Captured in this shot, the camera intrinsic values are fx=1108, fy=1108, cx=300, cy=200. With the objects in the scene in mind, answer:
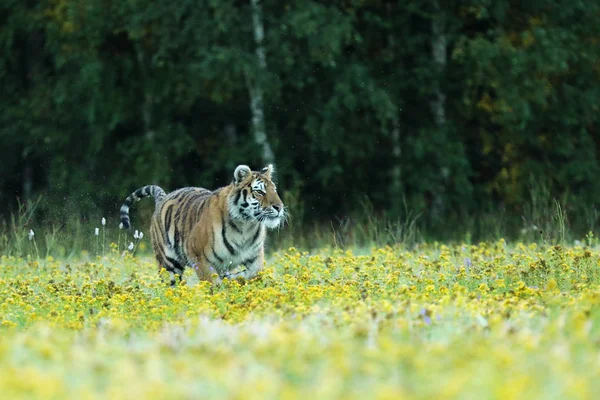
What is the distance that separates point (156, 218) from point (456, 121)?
13.5 metres

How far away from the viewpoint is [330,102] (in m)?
22.1

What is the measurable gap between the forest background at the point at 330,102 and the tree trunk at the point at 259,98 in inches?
1.2

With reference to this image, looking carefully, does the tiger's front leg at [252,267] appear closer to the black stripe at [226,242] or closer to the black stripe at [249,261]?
the black stripe at [249,261]

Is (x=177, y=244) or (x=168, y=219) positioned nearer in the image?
(x=177, y=244)

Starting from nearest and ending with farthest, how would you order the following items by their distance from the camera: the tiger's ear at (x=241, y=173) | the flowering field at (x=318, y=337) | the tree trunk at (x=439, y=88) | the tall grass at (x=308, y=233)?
the flowering field at (x=318, y=337)
the tiger's ear at (x=241, y=173)
the tall grass at (x=308, y=233)
the tree trunk at (x=439, y=88)

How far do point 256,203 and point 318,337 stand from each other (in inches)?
199

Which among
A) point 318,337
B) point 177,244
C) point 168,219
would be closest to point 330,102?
point 168,219

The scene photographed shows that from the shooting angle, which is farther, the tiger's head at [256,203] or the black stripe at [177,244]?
the black stripe at [177,244]

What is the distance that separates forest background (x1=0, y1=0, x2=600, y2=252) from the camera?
21953 millimetres

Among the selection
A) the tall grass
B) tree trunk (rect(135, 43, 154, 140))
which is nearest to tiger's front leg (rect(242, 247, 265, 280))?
the tall grass

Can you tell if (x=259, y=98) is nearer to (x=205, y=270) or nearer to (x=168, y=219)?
(x=168, y=219)

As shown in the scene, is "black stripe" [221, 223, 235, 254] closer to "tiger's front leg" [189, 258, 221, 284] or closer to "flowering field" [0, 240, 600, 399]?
"tiger's front leg" [189, 258, 221, 284]

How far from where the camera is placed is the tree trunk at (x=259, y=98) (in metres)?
22.3

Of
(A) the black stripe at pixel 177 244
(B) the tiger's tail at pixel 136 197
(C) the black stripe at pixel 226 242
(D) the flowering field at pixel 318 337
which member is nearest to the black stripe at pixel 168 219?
(A) the black stripe at pixel 177 244
